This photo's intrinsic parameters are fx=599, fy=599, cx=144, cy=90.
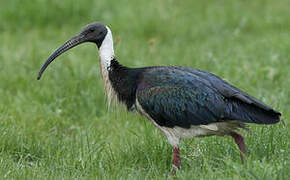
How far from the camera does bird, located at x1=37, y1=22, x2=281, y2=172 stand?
5242 millimetres

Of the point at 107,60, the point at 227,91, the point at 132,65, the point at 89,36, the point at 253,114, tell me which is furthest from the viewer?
the point at 132,65

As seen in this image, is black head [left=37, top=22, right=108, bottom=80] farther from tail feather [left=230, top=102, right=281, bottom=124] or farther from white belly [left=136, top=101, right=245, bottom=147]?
tail feather [left=230, top=102, right=281, bottom=124]

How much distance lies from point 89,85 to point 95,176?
2932 mm

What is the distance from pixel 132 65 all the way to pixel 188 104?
339cm

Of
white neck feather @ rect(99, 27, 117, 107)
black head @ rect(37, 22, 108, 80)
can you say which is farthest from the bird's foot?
black head @ rect(37, 22, 108, 80)

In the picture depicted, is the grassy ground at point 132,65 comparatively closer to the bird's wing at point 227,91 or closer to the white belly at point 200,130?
the white belly at point 200,130

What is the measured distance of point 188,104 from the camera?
17.8 ft

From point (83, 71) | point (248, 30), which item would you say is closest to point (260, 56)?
point (248, 30)

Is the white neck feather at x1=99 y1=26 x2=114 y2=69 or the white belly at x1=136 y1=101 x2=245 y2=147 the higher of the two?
the white neck feather at x1=99 y1=26 x2=114 y2=69

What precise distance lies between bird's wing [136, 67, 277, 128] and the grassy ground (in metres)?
0.35

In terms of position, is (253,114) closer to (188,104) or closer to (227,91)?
(227,91)

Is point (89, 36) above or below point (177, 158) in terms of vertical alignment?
above

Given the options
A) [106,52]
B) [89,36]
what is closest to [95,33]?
[89,36]

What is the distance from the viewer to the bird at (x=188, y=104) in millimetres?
5242
